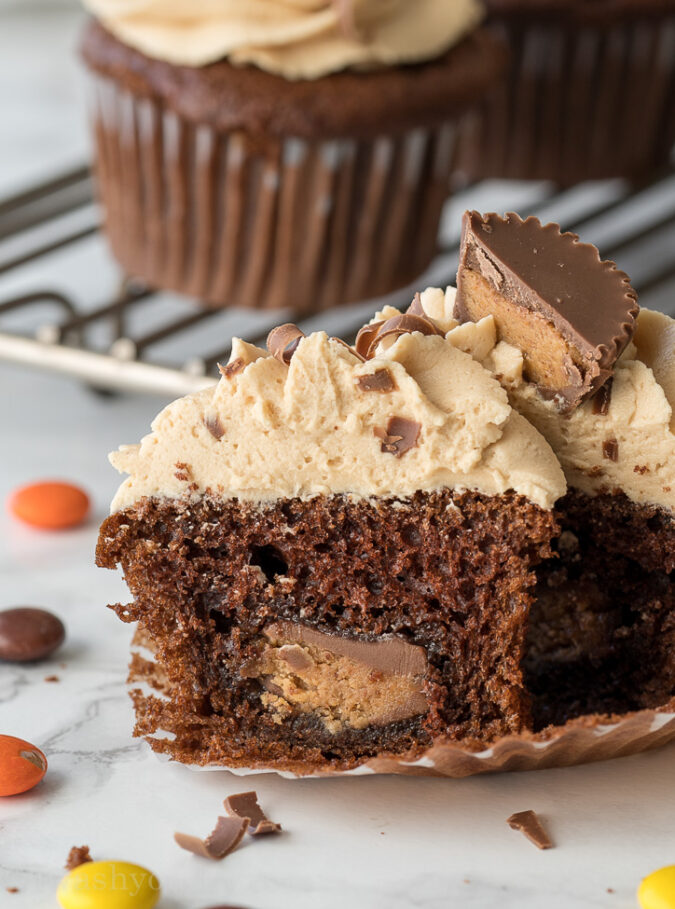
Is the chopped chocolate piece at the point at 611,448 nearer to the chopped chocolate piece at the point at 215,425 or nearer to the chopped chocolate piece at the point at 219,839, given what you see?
the chopped chocolate piece at the point at 215,425

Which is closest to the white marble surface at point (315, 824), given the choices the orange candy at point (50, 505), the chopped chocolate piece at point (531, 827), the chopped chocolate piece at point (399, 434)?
the chopped chocolate piece at point (531, 827)

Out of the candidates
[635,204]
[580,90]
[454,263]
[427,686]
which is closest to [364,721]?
[427,686]

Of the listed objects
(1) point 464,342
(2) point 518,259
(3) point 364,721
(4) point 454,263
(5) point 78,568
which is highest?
(2) point 518,259

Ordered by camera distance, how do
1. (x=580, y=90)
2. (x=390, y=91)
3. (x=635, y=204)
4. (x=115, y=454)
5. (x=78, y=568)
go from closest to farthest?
(x=115, y=454) < (x=78, y=568) < (x=390, y=91) < (x=580, y=90) < (x=635, y=204)

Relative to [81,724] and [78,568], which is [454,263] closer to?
[78,568]

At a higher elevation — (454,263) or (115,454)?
(115,454)

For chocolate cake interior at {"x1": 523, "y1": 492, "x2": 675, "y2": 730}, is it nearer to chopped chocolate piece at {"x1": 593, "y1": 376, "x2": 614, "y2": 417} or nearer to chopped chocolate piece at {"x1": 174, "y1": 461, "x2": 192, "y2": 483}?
chopped chocolate piece at {"x1": 593, "y1": 376, "x2": 614, "y2": 417}

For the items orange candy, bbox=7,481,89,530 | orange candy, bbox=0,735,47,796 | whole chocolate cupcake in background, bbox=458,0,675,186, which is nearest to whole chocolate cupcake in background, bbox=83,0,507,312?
whole chocolate cupcake in background, bbox=458,0,675,186
